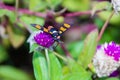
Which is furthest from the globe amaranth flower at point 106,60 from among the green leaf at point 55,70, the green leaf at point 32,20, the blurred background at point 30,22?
the green leaf at point 32,20

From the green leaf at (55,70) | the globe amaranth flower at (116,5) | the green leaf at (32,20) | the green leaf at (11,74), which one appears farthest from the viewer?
the green leaf at (11,74)

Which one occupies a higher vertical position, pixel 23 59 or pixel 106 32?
pixel 106 32

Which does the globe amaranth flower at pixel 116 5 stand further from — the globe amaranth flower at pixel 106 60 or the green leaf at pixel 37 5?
the green leaf at pixel 37 5

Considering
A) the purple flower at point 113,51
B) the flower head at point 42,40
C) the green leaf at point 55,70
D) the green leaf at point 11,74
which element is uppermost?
the flower head at point 42,40

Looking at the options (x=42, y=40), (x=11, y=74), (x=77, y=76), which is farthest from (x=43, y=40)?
(x=11, y=74)

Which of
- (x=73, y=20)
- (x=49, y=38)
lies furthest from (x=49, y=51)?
(x=73, y=20)

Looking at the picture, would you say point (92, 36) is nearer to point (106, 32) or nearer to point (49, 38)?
point (49, 38)
